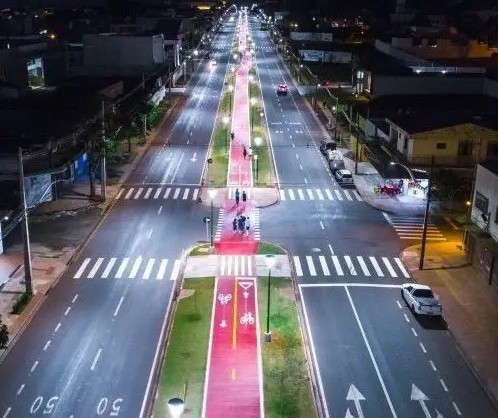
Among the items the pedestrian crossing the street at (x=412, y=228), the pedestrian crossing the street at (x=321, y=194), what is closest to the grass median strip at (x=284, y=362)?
the pedestrian crossing the street at (x=412, y=228)

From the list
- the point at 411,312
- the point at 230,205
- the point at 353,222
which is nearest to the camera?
the point at 411,312

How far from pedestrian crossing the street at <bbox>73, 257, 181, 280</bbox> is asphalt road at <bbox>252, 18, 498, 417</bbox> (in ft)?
26.9

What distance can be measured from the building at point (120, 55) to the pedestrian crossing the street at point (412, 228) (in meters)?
77.4

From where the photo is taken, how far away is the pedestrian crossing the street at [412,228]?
4759cm

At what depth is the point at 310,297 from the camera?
37.8 metres

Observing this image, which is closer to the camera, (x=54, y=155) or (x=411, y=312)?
(x=411, y=312)

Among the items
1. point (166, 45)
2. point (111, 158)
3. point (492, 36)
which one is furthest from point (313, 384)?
point (492, 36)

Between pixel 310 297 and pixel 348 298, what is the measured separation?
2.18 meters

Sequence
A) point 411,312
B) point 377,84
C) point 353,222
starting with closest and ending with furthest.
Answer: point 411,312, point 353,222, point 377,84

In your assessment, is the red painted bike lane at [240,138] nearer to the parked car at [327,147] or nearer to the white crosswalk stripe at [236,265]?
the parked car at [327,147]

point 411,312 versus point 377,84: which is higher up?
point 377,84

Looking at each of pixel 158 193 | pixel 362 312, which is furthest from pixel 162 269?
pixel 158 193

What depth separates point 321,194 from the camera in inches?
2288

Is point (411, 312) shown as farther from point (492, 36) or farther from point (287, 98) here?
point (492, 36)
